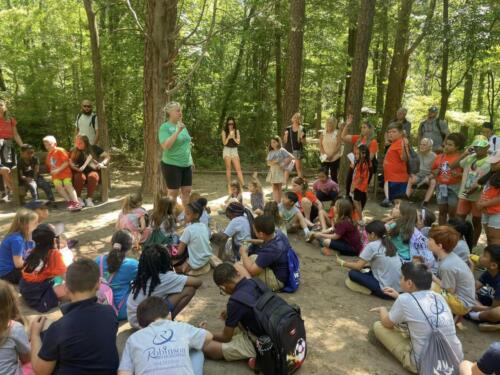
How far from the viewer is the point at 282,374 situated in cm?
296

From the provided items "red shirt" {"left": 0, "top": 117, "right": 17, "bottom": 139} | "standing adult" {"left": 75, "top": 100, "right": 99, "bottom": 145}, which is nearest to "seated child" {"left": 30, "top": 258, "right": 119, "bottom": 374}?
"standing adult" {"left": 75, "top": 100, "right": 99, "bottom": 145}

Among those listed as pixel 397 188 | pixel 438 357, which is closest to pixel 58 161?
pixel 397 188

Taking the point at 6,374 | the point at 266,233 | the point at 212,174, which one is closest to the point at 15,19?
the point at 212,174

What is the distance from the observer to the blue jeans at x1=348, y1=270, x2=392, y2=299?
448 cm

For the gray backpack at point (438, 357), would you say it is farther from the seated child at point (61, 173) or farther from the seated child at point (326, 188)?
the seated child at point (61, 173)

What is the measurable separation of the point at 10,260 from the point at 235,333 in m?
2.57

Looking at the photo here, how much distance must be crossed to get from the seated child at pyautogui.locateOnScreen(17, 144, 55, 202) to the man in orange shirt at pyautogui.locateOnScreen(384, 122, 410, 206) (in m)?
6.07

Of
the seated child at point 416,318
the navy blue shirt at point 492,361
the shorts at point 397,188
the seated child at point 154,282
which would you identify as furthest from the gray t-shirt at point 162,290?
the shorts at point 397,188

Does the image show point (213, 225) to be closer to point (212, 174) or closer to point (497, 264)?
point (497, 264)

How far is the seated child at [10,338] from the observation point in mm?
2381

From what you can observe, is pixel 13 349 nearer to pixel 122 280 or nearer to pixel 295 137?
pixel 122 280

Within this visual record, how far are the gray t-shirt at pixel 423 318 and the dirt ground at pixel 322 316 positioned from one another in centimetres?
40

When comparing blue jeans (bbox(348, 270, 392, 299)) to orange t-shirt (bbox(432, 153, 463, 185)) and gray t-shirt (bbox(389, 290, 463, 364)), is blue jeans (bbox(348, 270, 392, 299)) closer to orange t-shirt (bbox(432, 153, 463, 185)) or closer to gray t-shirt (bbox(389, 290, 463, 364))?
gray t-shirt (bbox(389, 290, 463, 364))

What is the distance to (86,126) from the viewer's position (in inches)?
323
